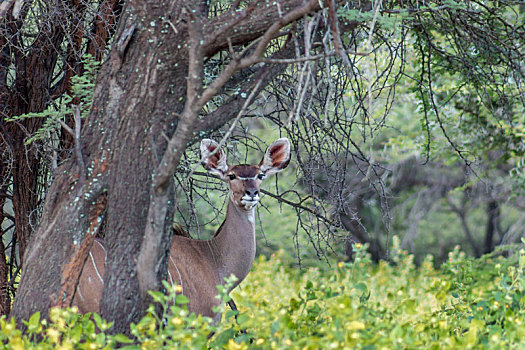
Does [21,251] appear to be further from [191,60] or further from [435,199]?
[435,199]

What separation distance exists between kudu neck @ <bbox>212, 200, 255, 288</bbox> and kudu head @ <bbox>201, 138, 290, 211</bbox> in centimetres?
10

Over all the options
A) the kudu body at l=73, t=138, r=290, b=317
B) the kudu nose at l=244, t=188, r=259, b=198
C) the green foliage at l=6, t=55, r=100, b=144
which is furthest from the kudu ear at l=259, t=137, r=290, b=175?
the green foliage at l=6, t=55, r=100, b=144

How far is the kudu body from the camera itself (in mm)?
5326

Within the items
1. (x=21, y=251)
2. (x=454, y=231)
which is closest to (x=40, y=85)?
(x=21, y=251)

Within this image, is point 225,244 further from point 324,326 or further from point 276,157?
point 324,326

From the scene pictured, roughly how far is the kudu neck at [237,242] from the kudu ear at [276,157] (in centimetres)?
36

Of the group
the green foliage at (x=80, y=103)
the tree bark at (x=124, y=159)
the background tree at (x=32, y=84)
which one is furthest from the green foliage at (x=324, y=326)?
the background tree at (x=32, y=84)

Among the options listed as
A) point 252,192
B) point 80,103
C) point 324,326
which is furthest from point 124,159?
point 252,192

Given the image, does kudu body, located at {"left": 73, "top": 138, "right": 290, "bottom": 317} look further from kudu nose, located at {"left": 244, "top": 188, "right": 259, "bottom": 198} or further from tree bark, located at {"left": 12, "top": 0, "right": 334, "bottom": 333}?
tree bark, located at {"left": 12, "top": 0, "right": 334, "bottom": 333}

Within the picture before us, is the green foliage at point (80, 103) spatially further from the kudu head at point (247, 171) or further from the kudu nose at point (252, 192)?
the kudu nose at point (252, 192)

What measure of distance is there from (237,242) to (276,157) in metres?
0.74

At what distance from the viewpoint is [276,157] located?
5.91 meters

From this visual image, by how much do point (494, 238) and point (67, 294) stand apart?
17986mm

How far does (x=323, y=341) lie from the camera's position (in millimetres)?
3312
